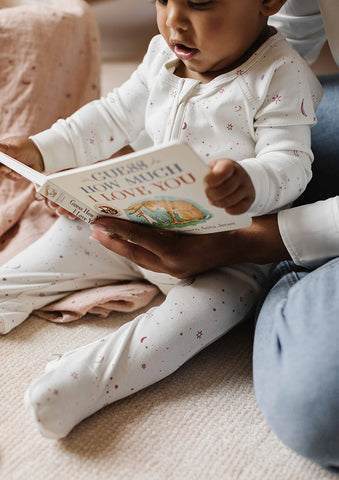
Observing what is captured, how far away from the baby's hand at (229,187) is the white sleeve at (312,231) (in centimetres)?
12

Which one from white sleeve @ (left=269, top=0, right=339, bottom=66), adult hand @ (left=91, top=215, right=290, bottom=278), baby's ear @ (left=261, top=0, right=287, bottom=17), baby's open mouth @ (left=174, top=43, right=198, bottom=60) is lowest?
adult hand @ (left=91, top=215, right=290, bottom=278)

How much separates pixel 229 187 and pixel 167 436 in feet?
1.09

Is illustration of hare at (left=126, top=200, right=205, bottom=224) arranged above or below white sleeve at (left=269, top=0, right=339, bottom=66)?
below

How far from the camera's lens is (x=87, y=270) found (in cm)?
94

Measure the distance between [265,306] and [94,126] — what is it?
1.43 ft

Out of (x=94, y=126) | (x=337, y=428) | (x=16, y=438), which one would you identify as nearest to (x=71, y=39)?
(x=94, y=126)

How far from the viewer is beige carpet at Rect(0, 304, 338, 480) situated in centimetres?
64

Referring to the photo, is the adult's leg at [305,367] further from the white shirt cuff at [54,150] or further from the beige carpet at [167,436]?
the white shirt cuff at [54,150]

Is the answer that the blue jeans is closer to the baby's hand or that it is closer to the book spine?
the baby's hand

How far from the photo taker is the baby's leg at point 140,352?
67 cm

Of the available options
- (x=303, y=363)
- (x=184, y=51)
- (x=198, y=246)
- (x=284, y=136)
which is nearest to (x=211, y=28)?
(x=184, y=51)

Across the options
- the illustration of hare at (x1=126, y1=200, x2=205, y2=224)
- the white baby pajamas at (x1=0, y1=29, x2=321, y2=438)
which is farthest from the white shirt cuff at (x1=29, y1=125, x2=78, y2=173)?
the illustration of hare at (x1=126, y1=200, x2=205, y2=224)

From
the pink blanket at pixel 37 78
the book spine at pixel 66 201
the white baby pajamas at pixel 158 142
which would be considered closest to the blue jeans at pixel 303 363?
the white baby pajamas at pixel 158 142

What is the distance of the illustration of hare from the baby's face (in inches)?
8.9
